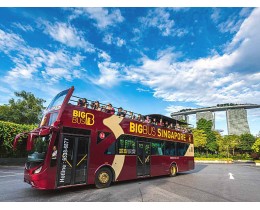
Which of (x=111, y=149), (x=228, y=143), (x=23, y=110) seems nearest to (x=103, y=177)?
(x=111, y=149)

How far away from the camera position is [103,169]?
9734 millimetres

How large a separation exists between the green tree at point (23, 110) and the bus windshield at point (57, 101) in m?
33.5

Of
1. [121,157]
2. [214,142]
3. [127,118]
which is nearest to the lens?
[121,157]

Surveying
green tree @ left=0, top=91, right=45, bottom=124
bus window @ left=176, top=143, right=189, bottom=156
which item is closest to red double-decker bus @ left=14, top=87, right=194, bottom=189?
bus window @ left=176, top=143, right=189, bottom=156

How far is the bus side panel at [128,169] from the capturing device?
10.6m

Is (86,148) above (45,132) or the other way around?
the other way around

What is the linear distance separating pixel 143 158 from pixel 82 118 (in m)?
4.56

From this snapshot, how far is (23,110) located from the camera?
1578 inches

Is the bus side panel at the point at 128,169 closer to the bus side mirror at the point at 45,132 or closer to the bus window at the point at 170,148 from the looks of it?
the bus window at the point at 170,148

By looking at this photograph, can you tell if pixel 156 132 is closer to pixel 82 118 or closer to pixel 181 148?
pixel 181 148
